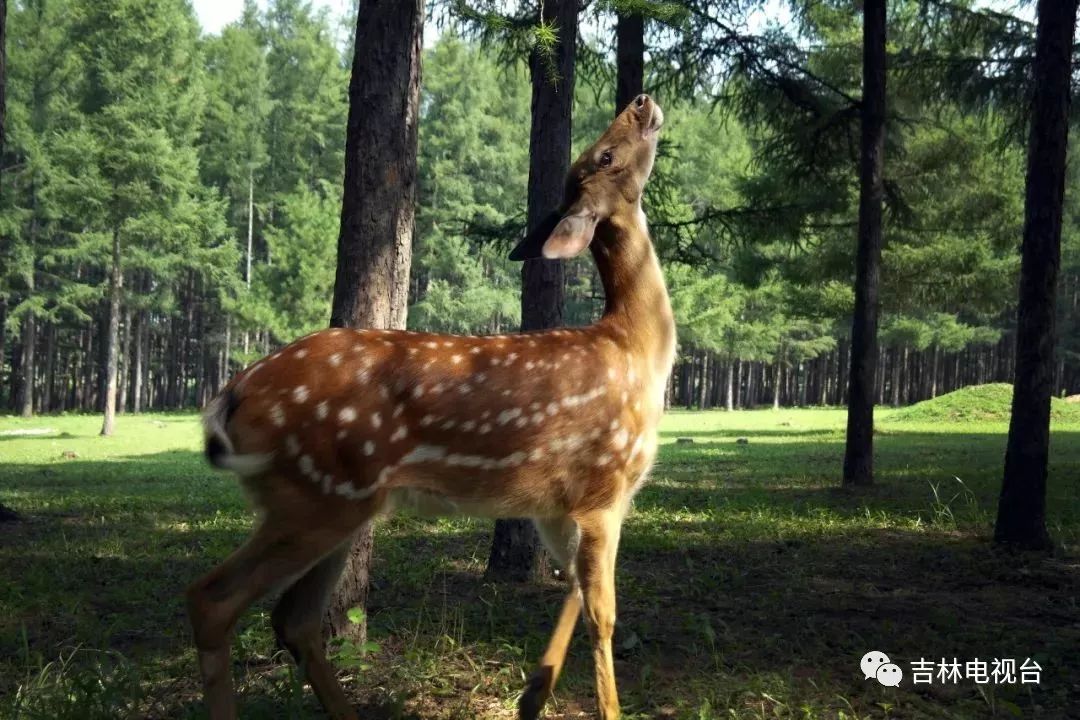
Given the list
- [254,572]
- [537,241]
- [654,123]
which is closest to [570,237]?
[537,241]

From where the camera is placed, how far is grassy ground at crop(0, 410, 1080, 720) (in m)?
4.25

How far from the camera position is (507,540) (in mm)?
6773

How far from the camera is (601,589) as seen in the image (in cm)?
363

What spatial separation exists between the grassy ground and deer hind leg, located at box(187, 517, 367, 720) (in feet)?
1.77

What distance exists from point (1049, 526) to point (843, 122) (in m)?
6.61

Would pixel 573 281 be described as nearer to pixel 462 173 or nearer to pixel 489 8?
pixel 462 173

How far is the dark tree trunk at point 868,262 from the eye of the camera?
12.4 metres

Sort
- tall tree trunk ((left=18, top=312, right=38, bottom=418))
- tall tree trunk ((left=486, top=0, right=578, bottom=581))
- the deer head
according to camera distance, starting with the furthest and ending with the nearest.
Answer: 1. tall tree trunk ((left=18, top=312, right=38, bottom=418))
2. tall tree trunk ((left=486, top=0, right=578, bottom=581))
3. the deer head

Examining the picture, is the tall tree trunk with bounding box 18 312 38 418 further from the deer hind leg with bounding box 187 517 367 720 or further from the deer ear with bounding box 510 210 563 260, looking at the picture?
the deer hind leg with bounding box 187 517 367 720

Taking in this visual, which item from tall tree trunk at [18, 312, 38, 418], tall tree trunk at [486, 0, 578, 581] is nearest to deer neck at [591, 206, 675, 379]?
tall tree trunk at [486, 0, 578, 581]

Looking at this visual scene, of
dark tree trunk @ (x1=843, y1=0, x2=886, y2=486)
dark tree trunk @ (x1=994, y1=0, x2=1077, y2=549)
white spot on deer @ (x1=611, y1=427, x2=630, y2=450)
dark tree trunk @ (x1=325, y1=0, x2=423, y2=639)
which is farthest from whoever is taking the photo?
dark tree trunk @ (x1=843, y1=0, x2=886, y2=486)

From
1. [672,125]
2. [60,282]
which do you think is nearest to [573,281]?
[672,125]

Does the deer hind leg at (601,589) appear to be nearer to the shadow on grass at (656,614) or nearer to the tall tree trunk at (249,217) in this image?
the shadow on grass at (656,614)

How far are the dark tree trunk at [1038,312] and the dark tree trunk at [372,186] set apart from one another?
5503 mm
